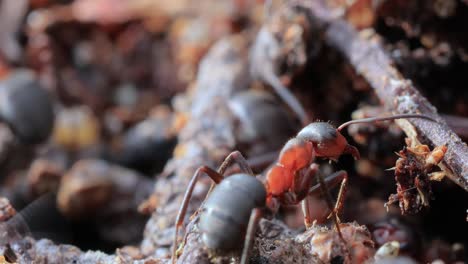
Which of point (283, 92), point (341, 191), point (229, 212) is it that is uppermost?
point (283, 92)

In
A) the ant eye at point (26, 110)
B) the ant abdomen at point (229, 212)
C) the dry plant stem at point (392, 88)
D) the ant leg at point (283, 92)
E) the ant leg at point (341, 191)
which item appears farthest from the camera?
the ant eye at point (26, 110)

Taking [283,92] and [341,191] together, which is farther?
[283,92]

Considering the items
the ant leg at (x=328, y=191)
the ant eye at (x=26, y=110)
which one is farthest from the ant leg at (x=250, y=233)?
the ant eye at (x=26, y=110)

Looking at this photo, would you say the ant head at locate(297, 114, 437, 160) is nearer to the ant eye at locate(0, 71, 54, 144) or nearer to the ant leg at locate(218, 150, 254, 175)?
the ant leg at locate(218, 150, 254, 175)

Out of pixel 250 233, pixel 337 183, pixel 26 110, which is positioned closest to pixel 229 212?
pixel 250 233

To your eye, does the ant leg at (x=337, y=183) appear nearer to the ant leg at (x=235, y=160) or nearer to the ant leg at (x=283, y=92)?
the ant leg at (x=235, y=160)

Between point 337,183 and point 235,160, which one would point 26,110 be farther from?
point 337,183
